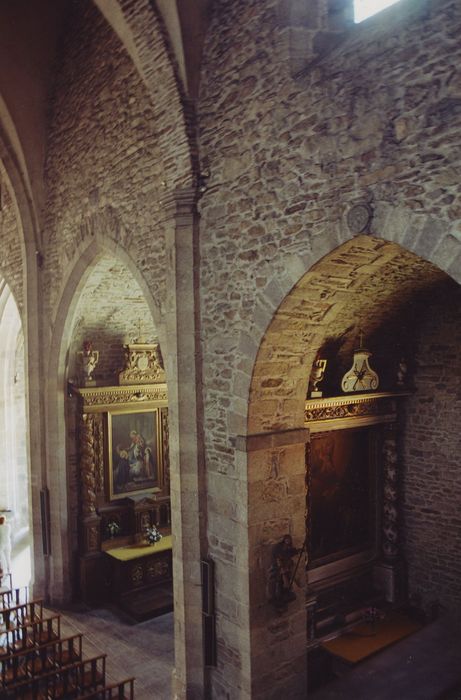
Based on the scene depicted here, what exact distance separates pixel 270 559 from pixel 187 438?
5.33ft

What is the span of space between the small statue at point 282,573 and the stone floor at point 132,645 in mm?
2313

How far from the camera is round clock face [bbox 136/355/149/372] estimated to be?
10922mm

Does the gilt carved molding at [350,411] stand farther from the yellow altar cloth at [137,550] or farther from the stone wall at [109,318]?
the yellow altar cloth at [137,550]

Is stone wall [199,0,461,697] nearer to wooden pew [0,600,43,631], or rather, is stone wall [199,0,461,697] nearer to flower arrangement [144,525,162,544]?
wooden pew [0,600,43,631]

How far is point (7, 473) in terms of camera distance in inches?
615

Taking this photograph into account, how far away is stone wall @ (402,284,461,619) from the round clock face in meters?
4.81

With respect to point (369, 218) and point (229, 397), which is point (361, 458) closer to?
point (229, 397)

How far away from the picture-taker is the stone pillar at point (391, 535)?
8977 millimetres

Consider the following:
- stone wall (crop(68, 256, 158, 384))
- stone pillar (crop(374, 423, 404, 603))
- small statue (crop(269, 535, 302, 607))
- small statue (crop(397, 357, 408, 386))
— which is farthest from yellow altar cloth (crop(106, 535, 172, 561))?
small statue (crop(397, 357, 408, 386))

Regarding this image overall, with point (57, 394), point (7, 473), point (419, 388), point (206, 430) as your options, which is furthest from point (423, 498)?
point (7, 473)

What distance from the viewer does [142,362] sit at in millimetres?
10969

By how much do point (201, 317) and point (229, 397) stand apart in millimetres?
1020

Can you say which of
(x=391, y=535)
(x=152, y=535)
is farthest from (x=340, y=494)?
(x=152, y=535)

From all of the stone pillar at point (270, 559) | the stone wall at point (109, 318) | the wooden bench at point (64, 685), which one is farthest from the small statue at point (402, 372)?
the wooden bench at point (64, 685)
